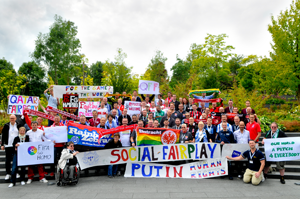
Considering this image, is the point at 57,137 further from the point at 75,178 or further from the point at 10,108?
the point at 10,108

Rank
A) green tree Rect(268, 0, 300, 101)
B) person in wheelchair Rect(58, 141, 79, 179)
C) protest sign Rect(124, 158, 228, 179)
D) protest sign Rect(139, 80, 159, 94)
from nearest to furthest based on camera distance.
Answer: person in wheelchair Rect(58, 141, 79, 179), protest sign Rect(124, 158, 228, 179), protest sign Rect(139, 80, 159, 94), green tree Rect(268, 0, 300, 101)

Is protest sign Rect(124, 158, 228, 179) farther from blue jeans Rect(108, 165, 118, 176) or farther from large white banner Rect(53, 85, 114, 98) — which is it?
large white banner Rect(53, 85, 114, 98)

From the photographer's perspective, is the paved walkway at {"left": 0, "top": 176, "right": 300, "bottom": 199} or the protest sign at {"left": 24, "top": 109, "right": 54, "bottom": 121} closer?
the paved walkway at {"left": 0, "top": 176, "right": 300, "bottom": 199}

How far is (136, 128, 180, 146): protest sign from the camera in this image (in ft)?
26.6

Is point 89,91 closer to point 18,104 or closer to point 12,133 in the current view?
point 18,104

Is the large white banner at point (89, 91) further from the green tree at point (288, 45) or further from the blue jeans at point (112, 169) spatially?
the green tree at point (288, 45)

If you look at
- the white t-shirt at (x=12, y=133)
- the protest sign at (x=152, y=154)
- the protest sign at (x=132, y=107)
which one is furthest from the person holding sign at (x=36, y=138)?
the protest sign at (x=132, y=107)

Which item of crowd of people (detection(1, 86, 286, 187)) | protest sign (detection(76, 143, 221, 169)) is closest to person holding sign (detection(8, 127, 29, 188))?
crowd of people (detection(1, 86, 286, 187))

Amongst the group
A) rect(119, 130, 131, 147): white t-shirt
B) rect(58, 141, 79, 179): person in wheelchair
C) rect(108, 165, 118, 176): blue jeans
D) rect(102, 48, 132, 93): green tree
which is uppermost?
rect(102, 48, 132, 93): green tree

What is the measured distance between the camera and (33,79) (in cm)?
3422

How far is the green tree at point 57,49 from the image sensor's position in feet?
119

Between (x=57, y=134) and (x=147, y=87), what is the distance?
6.11m

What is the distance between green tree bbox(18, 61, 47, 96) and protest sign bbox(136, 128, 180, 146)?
32.4m

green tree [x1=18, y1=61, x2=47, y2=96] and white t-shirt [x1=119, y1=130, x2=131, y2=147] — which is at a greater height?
green tree [x1=18, y1=61, x2=47, y2=96]
